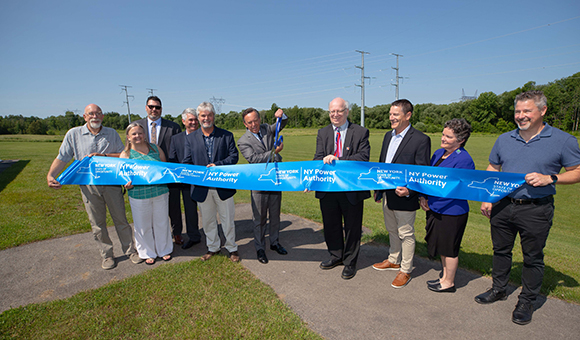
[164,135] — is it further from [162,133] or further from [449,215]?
[449,215]

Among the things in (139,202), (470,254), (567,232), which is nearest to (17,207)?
(139,202)

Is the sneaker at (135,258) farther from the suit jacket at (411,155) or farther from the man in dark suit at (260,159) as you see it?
the suit jacket at (411,155)

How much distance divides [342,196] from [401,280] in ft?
4.75

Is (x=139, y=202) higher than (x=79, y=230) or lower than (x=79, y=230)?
higher

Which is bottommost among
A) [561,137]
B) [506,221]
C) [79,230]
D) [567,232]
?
[567,232]

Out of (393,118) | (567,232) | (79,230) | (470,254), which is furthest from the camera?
(567,232)

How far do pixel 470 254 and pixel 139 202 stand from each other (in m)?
5.79

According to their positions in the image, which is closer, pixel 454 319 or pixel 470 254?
pixel 454 319

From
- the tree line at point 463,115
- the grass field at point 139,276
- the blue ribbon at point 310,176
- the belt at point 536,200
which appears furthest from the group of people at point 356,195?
the tree line at point 463,115

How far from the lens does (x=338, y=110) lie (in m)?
4.37

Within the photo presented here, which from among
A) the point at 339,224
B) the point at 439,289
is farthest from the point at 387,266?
the point at 339,224

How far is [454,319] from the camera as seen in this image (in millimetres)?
3465

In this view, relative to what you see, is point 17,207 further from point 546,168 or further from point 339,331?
point 546,168

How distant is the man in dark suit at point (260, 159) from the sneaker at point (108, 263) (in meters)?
2.34
